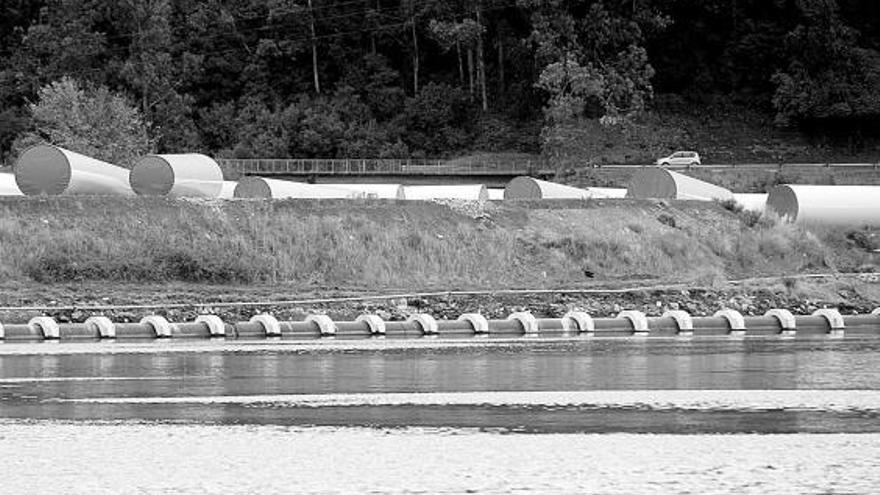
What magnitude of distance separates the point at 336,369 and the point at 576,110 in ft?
223

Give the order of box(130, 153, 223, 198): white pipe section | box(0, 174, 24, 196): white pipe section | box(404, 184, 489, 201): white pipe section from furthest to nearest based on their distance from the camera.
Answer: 1. box(404, 184, 489, 201): white pipe section
2. box(130, 153, 223, 198): white pipe section
3. box(0, 174, 24, 196): white pipe section

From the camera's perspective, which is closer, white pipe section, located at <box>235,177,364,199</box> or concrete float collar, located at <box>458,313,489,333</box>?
concrete float collar, located at <box>458,313,489,333</box>

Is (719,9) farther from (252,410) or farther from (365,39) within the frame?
(252,410)

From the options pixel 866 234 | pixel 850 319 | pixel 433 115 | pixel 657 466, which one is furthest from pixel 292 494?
pixel 433 115

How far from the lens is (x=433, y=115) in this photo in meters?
104

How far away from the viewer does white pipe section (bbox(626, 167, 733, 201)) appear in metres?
62.2

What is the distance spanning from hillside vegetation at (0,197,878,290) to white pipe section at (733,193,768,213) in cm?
329

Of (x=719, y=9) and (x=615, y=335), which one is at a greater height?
(x=719, y=9)

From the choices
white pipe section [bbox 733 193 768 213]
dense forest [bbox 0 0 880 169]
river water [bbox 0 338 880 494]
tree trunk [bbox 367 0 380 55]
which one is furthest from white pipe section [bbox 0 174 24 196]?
tree trunk [bbox 367 0 380 55]

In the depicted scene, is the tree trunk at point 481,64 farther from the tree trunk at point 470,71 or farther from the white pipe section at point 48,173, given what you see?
the white pipe section at point 48,173

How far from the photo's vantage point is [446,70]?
112m

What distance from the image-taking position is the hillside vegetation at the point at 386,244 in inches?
1772

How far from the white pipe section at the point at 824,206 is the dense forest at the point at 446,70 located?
31666 mm

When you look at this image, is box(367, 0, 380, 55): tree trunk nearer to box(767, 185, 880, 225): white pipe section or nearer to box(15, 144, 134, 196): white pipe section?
box(767, 185, 880, 225): white pipe section
